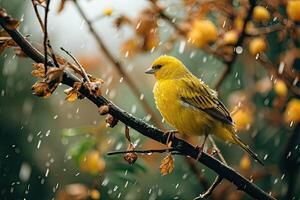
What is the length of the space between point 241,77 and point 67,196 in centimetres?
269

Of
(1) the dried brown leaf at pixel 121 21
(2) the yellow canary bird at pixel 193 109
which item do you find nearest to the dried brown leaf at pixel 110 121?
(2) the yellow canary bird at pixel 193 109

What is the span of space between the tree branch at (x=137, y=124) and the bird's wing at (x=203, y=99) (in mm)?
971

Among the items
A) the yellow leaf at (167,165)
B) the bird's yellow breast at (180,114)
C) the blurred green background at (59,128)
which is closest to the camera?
the yellow leaf at (167,165)

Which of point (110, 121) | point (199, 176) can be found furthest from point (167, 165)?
point (199, 176)

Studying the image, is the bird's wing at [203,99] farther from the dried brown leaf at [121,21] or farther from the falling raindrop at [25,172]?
the falling raindrop at [25,172]

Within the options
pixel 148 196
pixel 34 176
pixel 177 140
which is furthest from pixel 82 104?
pixel 177 140

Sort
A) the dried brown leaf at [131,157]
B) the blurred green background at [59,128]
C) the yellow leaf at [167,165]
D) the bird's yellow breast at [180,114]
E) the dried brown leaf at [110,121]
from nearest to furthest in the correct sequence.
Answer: the dried brown leaf at [110,121] → the dried brown leaf at [131,157] → the yellow leaf at [167,165] → the bird's yellow breast at [180,114] → the blurred green background at [59,128]

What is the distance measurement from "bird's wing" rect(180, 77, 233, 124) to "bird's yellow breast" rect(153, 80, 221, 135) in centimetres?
3

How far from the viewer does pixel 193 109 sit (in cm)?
274

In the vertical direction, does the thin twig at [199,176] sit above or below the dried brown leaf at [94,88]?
below

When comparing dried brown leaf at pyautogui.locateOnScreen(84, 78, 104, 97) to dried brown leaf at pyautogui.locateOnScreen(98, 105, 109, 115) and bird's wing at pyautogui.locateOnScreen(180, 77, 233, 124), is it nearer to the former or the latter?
dried brown leaf at pyautogui.locateOnScreen(98, 105, 109, 115)

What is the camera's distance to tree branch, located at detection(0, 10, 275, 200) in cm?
145

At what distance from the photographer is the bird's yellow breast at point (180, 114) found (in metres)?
2.62

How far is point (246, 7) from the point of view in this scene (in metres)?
2.75
